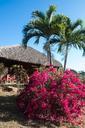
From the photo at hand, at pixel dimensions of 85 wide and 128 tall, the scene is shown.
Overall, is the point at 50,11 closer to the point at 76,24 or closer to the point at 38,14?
the point at 38,14

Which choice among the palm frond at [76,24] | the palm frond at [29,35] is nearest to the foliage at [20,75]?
the palm frond at [29,35]

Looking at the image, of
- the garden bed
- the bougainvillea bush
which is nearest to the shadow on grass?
the garden bed

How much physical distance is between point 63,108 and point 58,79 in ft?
4.39

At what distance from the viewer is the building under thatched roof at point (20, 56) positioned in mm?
27938

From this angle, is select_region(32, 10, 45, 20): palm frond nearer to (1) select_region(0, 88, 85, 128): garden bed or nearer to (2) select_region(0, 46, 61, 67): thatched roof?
(2) select_region(0, 46, 61, 67): thatched roof

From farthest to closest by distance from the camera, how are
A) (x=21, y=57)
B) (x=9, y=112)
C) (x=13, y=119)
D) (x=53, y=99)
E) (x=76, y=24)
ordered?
(x=21, y=57), (x=76, y=24), (x=9, y=112), (x=53, y=99), (x=13, y=119)

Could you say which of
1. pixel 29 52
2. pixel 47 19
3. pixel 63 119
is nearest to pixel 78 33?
pixel 47 19

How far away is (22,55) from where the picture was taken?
98.0ft

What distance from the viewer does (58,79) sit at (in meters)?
12.6

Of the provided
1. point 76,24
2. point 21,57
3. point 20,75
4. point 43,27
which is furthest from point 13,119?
point 21,57

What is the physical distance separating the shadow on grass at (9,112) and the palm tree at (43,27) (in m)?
11.8

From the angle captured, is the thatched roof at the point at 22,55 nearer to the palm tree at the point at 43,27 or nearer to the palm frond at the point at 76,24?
the palm tree at the point at 43,27

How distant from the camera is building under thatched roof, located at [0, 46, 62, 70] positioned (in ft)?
91.7

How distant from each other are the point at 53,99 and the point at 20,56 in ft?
58.3
